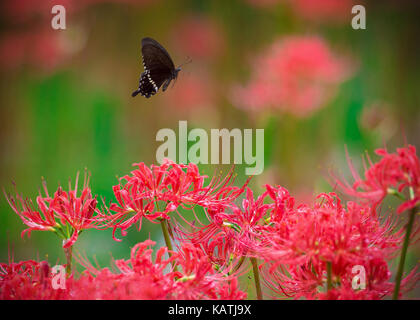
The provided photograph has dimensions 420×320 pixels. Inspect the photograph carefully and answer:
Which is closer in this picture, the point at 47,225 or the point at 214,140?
the point at 47,225

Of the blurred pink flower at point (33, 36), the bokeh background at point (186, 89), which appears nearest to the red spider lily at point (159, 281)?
the bokeh background at point (186, 89)

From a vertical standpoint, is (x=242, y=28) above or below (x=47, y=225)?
above

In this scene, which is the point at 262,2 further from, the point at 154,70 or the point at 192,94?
the point at 154,70

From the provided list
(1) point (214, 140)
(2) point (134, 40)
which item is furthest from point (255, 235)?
(2) point (134, 40)

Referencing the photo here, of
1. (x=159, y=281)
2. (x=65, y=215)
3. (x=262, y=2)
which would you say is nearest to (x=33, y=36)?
(x=262, y=2)

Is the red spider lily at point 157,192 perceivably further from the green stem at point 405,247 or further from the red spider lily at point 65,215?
the green stem at point 405,247

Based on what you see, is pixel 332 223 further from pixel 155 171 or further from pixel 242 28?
pixel 242 28

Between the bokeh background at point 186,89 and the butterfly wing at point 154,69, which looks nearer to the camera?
the butterfly wing at point 154,69
